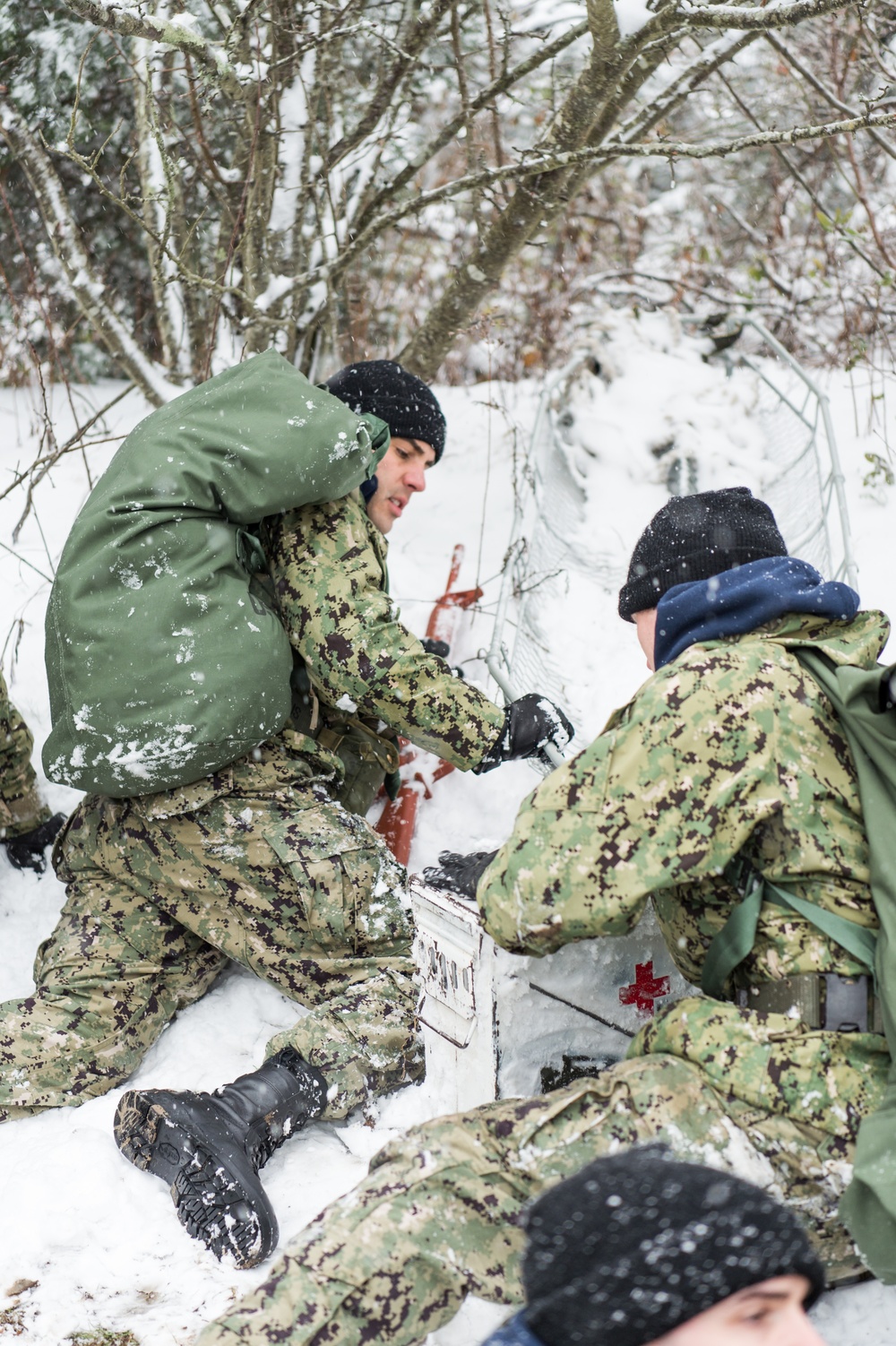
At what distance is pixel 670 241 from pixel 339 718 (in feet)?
17.9

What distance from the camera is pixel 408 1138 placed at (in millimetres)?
1492

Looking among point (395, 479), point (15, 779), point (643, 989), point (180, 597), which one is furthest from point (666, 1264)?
point (15, 779)

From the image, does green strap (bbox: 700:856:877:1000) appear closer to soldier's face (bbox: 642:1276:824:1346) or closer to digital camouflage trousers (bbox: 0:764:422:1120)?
soldier's face (bbox: 642:1276:824:1346)

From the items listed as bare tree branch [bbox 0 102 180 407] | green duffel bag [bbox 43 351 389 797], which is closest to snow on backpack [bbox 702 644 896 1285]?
green duffel bag [bbox 43 351 389 797]

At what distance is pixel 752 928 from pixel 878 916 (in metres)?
0.16

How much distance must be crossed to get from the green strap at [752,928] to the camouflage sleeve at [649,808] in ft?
0.28

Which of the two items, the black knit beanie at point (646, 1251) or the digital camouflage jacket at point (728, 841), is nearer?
the black knit beanie at point (646, 1251)

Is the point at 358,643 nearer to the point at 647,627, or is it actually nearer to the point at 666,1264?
the point at 647,627

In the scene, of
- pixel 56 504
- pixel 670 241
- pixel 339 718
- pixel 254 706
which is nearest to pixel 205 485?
pixel 254 706

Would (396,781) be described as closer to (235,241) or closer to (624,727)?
(624,727)

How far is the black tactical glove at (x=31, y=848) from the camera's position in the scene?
2.84 m

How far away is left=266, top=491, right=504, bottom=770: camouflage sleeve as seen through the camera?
89.7 inches

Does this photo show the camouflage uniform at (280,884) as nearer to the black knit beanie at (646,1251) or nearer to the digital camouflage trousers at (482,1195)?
the digital camouflage trousers at (482,1195)

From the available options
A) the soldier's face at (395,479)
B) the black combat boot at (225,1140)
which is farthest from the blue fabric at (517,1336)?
the soldier's face at (395,479)
